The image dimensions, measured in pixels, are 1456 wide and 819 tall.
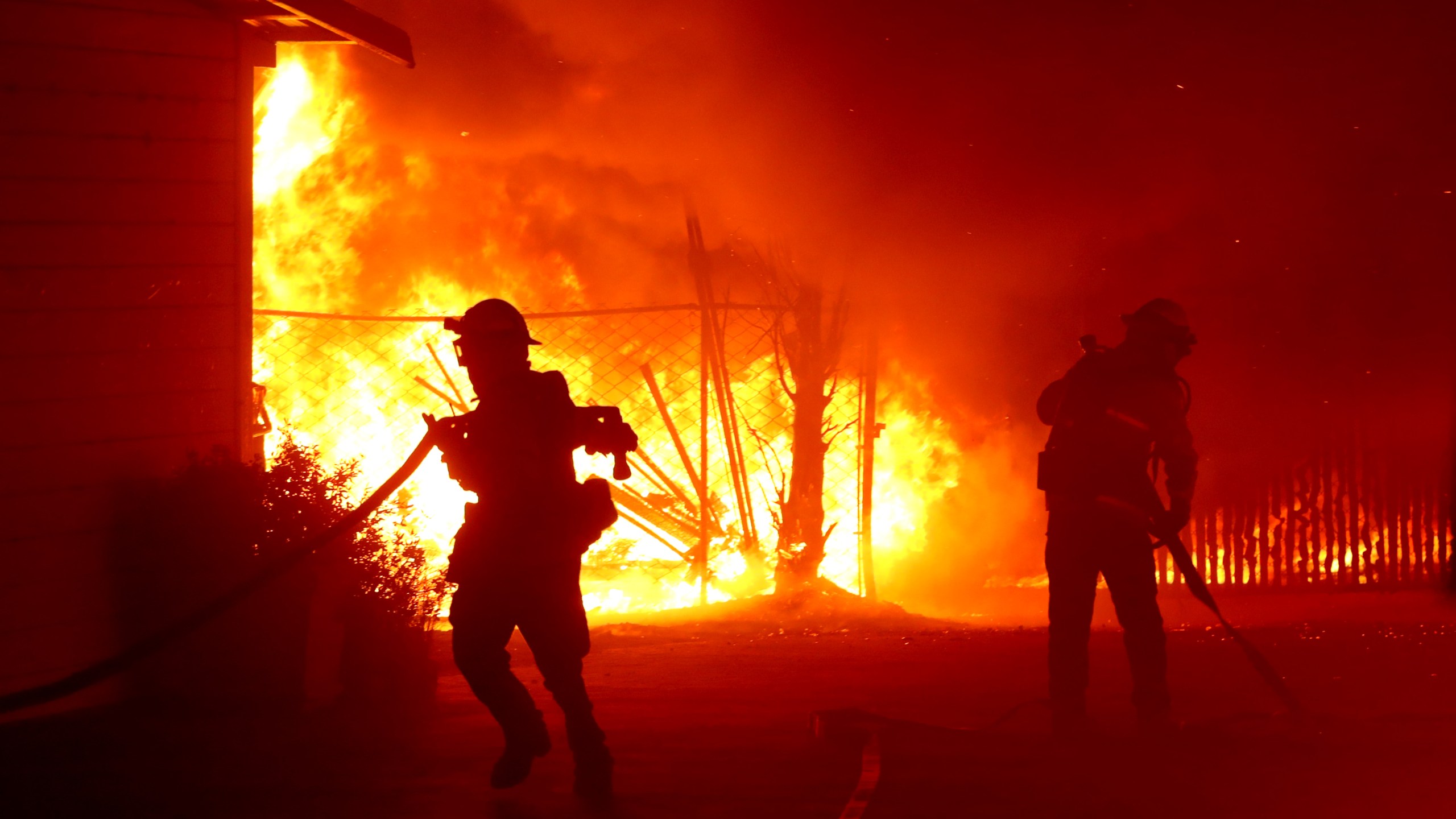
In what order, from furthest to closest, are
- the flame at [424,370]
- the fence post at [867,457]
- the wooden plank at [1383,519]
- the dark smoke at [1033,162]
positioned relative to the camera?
the dark smoke at [1033,162]
the wooden plank at [1383,519]
the flame at [424,370]
the fence post at [867,457]

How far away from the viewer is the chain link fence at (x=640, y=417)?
37.6 feet

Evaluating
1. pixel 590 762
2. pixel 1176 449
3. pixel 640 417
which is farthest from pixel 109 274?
pixel 640 417

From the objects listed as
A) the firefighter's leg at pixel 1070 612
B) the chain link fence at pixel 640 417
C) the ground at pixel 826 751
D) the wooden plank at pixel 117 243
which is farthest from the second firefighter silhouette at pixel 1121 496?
the chain link fence at pixel 640 417

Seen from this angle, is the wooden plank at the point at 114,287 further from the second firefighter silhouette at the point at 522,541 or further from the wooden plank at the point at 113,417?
the second firefighter silhouette at the point at 522,541

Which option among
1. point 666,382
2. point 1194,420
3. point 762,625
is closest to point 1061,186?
point 1194,420

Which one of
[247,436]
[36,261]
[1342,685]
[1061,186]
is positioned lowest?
[1342,685]

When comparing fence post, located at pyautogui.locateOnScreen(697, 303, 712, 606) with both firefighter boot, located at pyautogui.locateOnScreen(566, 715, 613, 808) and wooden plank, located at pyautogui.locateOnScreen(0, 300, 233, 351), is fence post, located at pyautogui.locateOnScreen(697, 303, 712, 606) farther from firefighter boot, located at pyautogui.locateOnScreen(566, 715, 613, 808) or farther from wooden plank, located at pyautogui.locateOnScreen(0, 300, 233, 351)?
firefighter boot, located at pyautogui.locateOnScreen(566, 715, 613, 808)

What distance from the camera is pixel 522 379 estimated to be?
4.82m

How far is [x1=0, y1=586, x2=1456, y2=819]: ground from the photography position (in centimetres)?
465

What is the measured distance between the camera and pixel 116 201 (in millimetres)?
6152

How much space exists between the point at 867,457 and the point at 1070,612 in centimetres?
537

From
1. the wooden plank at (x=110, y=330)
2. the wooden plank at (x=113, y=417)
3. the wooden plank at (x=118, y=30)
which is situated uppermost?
the wooden plank at (x=118, y=30)

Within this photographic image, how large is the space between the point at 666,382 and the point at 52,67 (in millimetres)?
6429

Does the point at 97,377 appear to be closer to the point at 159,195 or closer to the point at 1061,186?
the point at 159,195
